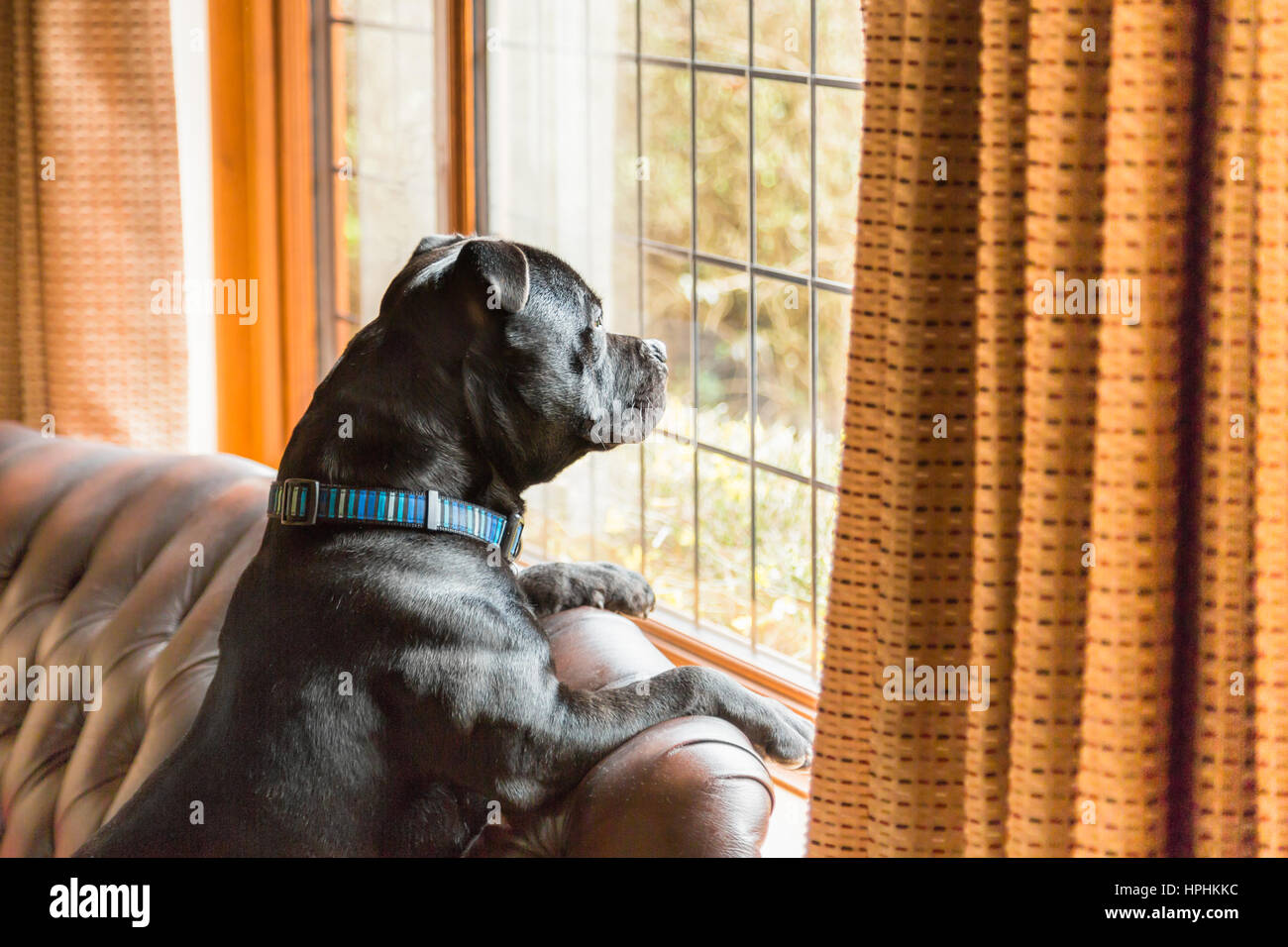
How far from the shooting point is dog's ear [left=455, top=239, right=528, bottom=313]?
1.31 metres

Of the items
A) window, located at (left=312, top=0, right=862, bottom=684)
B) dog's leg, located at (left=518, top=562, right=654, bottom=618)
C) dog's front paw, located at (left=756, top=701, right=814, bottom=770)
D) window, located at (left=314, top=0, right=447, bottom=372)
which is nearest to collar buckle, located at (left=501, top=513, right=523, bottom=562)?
dog's leg, located at (left=518, top=562, right=654, bottom=618)

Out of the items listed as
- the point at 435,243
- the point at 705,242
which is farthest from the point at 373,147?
the point at 435,243

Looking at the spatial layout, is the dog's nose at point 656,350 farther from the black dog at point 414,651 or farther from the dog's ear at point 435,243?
the dog's ear at point 435,243

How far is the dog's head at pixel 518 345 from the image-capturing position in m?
Answer: 1.33

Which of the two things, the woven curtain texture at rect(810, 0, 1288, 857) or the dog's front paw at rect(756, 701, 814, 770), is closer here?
the woven curtain texture at rect(810, 0, 1288, 857)

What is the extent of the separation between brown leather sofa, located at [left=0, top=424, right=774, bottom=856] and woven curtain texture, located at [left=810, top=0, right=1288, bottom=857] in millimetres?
285

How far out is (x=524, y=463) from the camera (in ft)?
4.64

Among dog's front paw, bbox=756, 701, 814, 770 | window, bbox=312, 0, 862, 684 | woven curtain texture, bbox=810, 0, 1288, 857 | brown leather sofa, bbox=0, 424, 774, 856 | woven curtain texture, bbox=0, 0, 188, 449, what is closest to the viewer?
woven curtain texture, bbox=810, 0, 1288, 857

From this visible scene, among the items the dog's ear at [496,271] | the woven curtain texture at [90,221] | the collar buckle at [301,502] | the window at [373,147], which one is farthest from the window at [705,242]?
the collar buckle at [301,502]

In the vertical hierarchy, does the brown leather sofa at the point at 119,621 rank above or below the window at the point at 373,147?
below

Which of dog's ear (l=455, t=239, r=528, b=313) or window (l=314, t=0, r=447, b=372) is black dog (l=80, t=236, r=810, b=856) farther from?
window (l=314, t=0, r=447, b=372)
